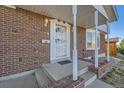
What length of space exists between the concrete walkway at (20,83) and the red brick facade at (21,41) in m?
0.40

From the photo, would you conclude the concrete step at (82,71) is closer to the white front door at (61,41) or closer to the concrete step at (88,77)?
the concrete step at (88,77)

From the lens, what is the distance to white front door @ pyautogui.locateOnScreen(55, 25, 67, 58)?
808 cm

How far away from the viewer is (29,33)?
20.9ft

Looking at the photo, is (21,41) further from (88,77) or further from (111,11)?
(111,11)

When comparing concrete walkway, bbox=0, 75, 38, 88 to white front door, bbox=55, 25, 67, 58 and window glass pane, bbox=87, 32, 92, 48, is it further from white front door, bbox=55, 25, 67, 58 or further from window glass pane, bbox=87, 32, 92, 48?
window glass pane, bbox=87, 32, 92, 48

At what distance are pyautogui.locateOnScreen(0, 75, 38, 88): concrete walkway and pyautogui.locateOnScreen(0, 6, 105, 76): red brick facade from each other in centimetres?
40

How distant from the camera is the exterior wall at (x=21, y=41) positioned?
5406 mm

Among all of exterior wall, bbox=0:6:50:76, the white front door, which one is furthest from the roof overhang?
exterior wall, bbox=0:6:50:76

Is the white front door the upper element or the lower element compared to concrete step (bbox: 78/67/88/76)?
upper

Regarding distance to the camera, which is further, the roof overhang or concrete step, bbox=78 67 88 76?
the roof overhang

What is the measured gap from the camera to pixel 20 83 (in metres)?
5.07

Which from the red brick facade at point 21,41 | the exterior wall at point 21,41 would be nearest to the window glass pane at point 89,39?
the red brick facade at point 21,41
